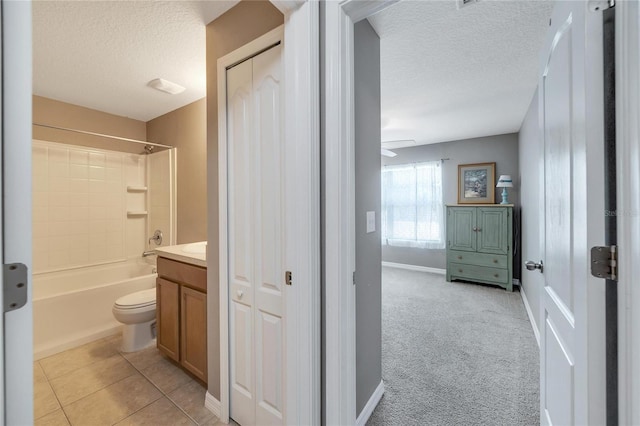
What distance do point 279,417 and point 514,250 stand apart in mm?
4136

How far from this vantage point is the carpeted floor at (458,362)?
1614 millimetres

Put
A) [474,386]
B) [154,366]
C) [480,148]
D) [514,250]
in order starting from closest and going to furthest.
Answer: [474,386], [154,366], [514,250], [480,148]

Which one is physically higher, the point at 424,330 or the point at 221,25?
the point at 221,25

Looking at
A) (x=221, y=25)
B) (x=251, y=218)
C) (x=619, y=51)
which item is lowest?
(x=251, y=218)

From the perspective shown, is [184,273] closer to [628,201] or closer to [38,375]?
[38,375]

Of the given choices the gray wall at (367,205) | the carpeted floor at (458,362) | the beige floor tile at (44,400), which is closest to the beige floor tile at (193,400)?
the beige floor tile at (44,400)

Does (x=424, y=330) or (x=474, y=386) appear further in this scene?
(x=424, y=330)

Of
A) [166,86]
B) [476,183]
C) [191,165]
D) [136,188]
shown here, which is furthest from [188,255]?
[476,183]

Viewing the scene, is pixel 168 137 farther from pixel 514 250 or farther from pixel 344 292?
pixel 514 250

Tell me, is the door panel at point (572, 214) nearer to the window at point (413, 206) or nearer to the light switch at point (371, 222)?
the light switch at point (371, 222)

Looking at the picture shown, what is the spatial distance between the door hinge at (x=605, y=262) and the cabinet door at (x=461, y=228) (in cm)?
377

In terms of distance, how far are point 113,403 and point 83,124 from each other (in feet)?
9.61

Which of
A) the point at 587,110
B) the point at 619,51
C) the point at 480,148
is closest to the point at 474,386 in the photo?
the point at 587,110

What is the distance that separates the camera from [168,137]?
323 centimetres
